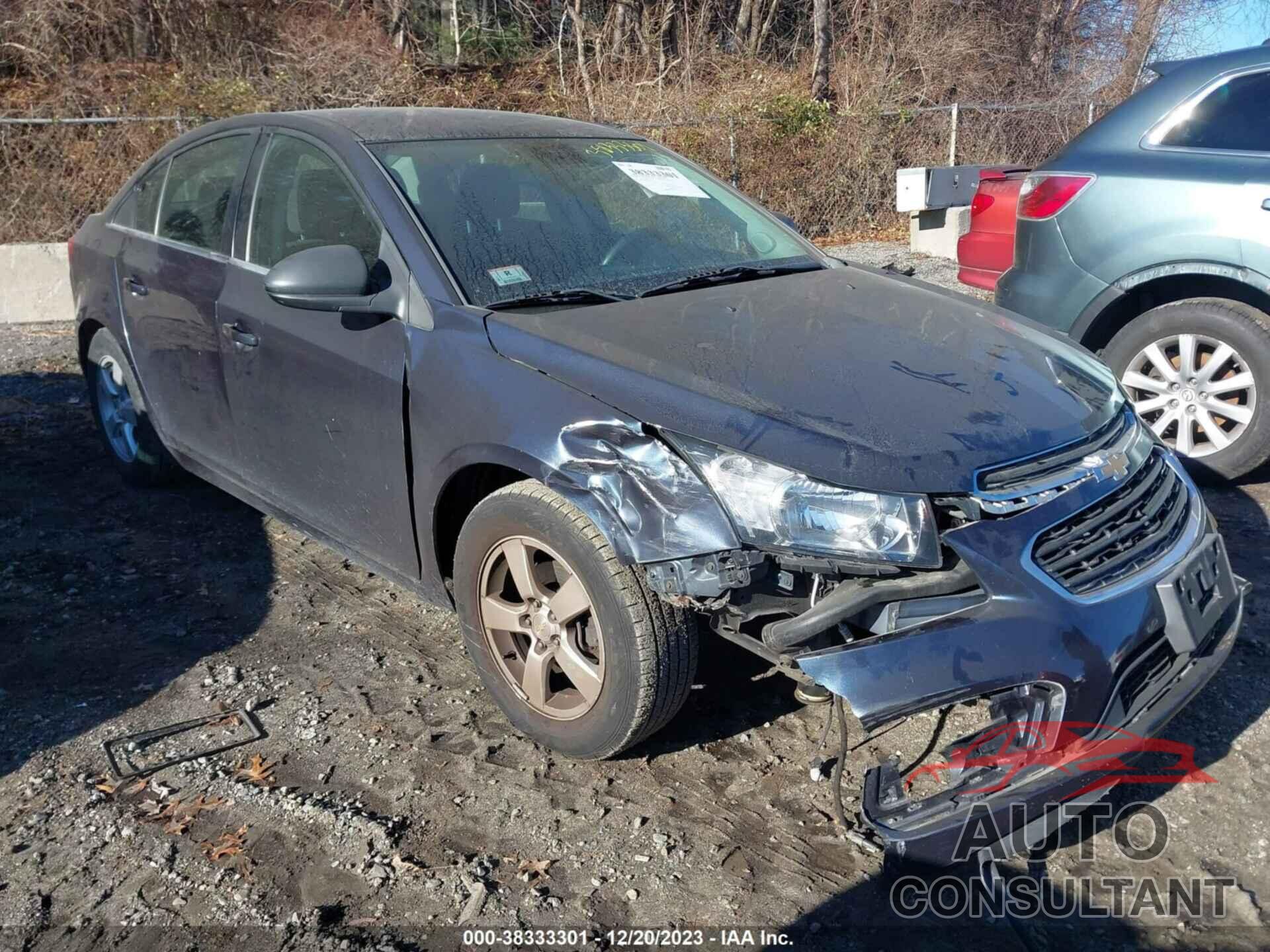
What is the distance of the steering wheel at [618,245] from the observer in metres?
3.48

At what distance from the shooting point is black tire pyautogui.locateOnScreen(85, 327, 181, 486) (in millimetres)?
4840

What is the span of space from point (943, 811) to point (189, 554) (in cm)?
347

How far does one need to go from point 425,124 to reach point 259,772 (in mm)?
2299

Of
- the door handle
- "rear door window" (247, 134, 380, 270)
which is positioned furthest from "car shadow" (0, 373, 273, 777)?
"rear door window" (247, 134, 380, 270)

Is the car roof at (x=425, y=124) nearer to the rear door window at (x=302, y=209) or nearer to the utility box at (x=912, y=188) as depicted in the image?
the rear door window at (x=302, y=209)

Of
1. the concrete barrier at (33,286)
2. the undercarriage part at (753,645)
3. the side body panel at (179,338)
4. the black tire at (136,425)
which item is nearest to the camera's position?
the undercarriage part at (753,645)

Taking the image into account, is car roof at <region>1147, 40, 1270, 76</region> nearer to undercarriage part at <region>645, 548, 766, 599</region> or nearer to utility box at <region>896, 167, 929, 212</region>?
undercarriage part at <region>645, 548, 766, 599</region>

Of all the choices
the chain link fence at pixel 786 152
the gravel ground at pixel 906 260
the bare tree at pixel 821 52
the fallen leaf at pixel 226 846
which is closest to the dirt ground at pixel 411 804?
the fallen leaf at pixel 226 846

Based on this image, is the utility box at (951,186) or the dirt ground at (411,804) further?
the utility box at (951,186)

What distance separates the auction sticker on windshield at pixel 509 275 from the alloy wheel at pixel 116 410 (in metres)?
2.53

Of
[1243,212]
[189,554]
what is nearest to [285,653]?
[189,554]

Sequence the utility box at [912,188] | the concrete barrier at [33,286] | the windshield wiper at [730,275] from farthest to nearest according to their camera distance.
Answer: the utility box at [912,188], the concrete barrier at [33,286], the windshield wiper at [730,275]

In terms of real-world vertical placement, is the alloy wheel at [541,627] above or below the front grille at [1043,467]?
below

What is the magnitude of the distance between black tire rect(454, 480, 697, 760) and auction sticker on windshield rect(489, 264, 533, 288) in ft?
2.31
